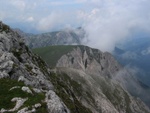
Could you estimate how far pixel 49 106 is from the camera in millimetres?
41469

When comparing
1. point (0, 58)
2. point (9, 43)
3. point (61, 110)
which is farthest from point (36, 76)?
point (61, 110)

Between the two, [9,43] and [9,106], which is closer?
[9,106]

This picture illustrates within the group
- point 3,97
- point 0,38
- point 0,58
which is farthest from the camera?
point 0,38

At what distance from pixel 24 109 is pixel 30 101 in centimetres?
248

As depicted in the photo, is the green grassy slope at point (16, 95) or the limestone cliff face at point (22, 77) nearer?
the green grassy slope at point (16, 95)

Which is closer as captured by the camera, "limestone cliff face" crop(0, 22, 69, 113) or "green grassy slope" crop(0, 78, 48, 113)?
"green grassy slope" crop(0, 78, 48, 113)

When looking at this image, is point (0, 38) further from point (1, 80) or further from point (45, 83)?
point (1, 80)

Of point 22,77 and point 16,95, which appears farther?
point 22,77

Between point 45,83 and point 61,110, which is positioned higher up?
point 61,110

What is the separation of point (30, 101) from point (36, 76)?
125 ft

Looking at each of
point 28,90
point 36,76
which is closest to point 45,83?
point 36,76

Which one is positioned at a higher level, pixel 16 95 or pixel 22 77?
pixel 16 95

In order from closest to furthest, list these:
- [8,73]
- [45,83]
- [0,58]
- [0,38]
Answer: [8,73], [0,58], [45,83], [0,38]

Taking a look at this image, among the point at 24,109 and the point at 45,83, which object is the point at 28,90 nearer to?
the point at 24,109
